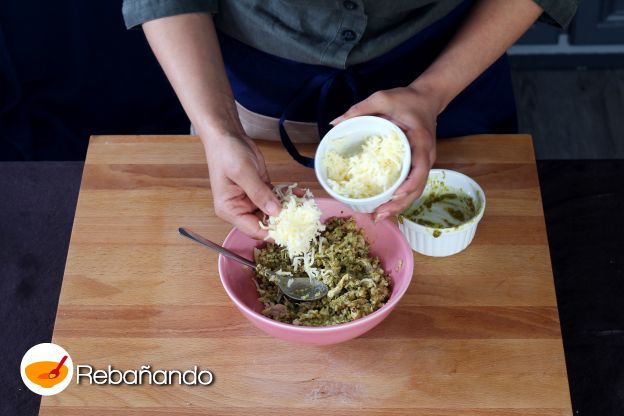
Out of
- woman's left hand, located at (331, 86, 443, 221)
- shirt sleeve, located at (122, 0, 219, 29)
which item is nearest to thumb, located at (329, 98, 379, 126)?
woman's left hand, located at (331, 86, 443, 221)

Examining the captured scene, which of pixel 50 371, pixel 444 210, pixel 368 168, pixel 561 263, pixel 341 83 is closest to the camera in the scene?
pixel 368 168

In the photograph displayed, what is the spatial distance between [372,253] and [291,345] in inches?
8.9

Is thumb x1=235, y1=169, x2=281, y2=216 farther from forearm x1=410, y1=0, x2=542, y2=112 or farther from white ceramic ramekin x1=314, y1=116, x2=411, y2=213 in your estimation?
forearm x1=410, y1=0, x2=542, y2=112

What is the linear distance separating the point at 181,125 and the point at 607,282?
5.30 ft

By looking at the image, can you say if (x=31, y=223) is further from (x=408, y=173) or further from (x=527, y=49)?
(x=527, y=49)

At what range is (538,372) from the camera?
1.21 meters

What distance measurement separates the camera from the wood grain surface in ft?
3.94

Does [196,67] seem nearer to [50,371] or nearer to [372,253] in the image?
[372,253]

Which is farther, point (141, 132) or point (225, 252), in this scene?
point (141, 132)

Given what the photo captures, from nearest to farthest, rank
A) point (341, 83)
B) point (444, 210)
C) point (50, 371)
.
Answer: point (50, 371) → point (444, 210) → point (341, 83)

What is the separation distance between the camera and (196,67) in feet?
4.44

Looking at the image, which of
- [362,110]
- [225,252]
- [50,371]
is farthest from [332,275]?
[50,371]

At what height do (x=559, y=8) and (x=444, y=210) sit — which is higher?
(x=559, y=8)

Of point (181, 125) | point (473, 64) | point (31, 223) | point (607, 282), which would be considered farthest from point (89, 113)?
point (607, 282)
